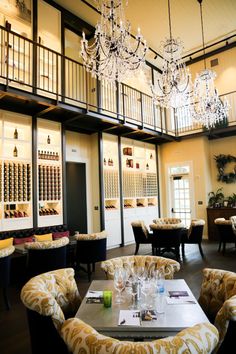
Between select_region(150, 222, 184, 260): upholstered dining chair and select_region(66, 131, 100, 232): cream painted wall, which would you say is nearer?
select_region(150, 222, 184, 260): upholstered dining chair

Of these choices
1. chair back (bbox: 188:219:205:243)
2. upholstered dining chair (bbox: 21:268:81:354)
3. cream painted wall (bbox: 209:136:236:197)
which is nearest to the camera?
upholstered dining chair (bbox: 21:268:81:354)

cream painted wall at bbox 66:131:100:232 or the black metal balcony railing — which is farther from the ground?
the black metal balcony railing

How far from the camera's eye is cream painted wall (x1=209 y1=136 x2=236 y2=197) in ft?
28.4

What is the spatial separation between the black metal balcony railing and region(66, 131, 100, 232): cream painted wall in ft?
3.23

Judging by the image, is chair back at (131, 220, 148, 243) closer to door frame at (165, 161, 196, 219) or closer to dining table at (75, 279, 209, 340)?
door frame at (165, 161, 196, 219)

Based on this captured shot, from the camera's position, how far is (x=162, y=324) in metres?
1.57

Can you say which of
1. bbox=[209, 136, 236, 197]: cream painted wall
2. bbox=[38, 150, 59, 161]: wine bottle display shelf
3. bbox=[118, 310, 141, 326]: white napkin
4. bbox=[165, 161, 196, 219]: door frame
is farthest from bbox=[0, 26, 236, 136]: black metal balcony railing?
bbox=[118, 310, 141, 326]: white napkin

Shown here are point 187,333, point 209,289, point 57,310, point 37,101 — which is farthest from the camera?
point 37,101

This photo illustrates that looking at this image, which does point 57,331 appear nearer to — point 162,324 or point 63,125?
point 162,324

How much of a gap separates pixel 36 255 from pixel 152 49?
810cm

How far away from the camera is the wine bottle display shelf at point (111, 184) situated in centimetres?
756

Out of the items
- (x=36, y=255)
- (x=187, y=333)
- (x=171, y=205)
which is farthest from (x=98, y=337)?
(x=171, y=205)

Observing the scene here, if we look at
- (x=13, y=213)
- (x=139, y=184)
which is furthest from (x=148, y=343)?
(x=139, y=184)

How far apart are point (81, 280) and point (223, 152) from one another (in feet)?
22.4
